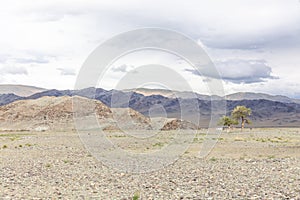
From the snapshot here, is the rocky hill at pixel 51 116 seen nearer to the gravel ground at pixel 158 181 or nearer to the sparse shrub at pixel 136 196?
the gravel ground at pixel 158 181

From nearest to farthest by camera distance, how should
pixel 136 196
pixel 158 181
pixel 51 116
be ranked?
Result: pixel 136 196, pixel 158 181, pixel 51 116

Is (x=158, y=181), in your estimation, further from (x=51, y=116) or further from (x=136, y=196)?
(x=51, y=116)

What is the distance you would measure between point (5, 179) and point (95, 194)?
6.50 meters

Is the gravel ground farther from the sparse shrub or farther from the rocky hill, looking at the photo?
the rocky hill

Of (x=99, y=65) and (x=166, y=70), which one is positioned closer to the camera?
(x=99, y=65)

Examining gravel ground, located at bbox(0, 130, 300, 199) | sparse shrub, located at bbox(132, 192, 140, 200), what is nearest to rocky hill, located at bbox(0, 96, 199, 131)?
gravel ground, located at bbox(0, 130, 300, 199)

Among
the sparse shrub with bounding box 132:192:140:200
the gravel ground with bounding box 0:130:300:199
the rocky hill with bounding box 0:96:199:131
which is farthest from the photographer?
the rocky hill with bounding box 0:96:199:131

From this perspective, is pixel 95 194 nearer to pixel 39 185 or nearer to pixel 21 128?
pixel 39 185

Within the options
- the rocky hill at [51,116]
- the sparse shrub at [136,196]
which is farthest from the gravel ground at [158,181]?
the rocky hill at [51,116]

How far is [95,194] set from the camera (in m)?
19.5

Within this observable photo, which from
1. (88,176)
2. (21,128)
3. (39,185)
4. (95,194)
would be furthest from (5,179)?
(21,128)

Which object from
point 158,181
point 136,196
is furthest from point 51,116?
point 136,196

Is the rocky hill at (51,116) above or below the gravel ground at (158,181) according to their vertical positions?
above

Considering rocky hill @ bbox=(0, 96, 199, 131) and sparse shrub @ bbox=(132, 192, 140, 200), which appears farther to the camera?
rocky hill @ bbox=(0, 96, 199, 131)
